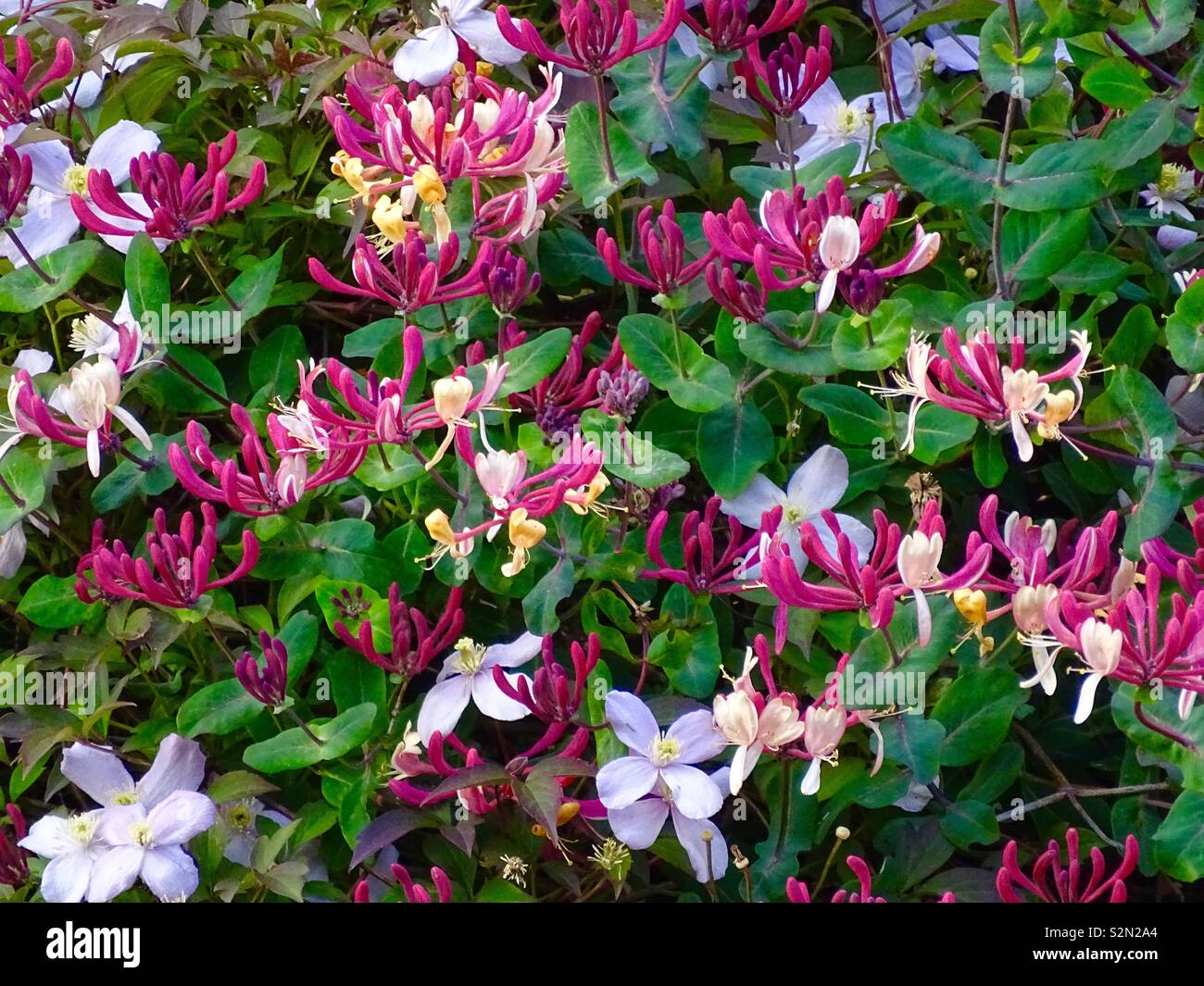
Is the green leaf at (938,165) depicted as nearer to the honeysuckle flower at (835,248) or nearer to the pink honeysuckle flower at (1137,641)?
the honeysuckle flower at (835,248)

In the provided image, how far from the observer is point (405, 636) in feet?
3.48

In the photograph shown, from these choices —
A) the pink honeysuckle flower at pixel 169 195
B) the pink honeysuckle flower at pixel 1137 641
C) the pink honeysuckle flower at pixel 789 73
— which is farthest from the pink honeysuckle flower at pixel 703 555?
the pink honeysuckle flower at pixel 169 195

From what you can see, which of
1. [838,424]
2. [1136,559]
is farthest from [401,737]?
[1136,559]

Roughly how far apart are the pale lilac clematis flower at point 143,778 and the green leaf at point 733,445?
1.66 feet

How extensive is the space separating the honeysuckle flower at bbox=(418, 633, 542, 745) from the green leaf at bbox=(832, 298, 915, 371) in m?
0.35

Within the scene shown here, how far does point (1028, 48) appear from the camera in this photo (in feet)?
3.79

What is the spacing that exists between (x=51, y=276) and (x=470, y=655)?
52cm

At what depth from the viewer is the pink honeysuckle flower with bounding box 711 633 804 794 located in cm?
95

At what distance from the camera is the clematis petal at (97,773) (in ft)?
3.76

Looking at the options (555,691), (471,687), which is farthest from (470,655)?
(555,691)

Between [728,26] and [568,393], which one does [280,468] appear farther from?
[728,26]

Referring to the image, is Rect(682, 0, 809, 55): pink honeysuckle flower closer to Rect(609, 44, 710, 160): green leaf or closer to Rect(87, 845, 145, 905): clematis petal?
Rect(609, 44, 710, 160): green leaf

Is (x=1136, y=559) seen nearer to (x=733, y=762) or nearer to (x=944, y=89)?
(x=733, y=762)
